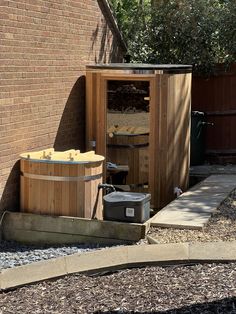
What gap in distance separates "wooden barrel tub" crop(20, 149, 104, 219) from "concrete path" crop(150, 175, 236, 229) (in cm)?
91

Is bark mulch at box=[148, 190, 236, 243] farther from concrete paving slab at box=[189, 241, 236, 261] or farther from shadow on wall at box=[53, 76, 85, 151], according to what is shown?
shadow on wall at box=[53, 76, 85, 151]

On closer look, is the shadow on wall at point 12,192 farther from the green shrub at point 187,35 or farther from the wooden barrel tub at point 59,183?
the green shrub at point 187,35

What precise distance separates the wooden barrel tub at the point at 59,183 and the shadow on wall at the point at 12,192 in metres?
0.13

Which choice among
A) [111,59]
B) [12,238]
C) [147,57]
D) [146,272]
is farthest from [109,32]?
[146,272]

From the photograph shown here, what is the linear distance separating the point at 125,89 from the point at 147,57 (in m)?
3.41

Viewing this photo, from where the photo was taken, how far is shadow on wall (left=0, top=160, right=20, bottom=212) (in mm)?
8406

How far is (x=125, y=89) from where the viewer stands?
9.92 metres

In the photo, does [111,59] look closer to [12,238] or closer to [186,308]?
[12,238]

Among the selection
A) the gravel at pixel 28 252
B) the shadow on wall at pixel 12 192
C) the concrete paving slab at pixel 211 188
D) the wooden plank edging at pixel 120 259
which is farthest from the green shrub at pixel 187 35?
the wooden plank edging at pixel 120 259

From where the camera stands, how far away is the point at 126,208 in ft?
26.2

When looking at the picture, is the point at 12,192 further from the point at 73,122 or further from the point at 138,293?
the point at 138,293

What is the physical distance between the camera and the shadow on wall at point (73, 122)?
989cm

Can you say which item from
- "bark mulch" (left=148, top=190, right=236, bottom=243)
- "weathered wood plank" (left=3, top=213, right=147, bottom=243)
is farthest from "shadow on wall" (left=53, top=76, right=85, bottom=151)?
"bark mulch" (left=148, top=190, right=236, bottom=243)

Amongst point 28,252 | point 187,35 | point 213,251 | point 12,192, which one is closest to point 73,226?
point 28,252
